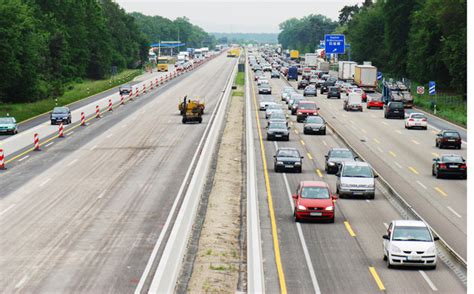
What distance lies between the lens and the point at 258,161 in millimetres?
54875

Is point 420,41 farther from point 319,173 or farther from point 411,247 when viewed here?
point 411,247

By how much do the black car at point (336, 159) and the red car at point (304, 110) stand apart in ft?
104

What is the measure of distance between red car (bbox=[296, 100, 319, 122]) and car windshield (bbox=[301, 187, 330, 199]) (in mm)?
46125

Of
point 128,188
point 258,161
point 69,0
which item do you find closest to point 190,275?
point 128,188

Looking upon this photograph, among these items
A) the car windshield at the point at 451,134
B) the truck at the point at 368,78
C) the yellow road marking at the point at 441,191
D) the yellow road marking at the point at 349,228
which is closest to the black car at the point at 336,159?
the yellow road marking at the point at 441,191

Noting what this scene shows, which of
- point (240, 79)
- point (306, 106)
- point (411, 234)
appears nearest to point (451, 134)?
point (306, 106)

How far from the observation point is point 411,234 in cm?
2770

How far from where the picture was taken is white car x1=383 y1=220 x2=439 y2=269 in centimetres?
2706

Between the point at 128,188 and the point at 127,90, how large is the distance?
235 feet

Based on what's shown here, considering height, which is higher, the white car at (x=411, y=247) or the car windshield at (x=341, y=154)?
the car windshield at (x=341, y=154)

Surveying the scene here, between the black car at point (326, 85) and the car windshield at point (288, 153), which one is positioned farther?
the black car at point (326, 85)

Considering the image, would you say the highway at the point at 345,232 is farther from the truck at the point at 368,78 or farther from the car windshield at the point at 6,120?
the truck at the point at 368,78

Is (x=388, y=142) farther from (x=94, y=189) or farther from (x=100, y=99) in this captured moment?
(x=100, y=99)

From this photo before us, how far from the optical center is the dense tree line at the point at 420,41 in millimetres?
113562
